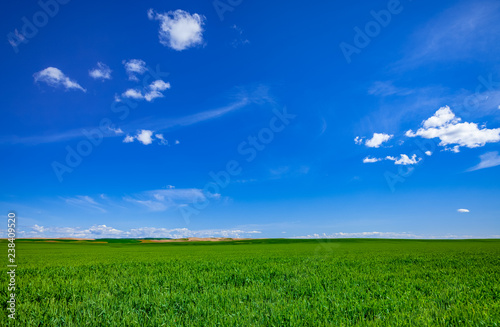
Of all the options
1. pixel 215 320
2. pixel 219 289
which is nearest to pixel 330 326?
pixel 215 320

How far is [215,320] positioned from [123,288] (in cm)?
433

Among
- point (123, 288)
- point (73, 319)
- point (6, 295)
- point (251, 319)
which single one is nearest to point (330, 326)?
point (251, 319)

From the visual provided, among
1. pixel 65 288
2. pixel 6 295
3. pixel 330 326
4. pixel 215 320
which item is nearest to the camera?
pixel 330 326

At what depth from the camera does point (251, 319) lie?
4.85m

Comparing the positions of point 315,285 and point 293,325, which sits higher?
point 293,325

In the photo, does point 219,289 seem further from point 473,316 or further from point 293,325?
point 473,316

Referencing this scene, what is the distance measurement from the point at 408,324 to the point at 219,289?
484 centimetres

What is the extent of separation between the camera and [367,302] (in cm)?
594

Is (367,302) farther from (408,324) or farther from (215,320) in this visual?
(215,320)

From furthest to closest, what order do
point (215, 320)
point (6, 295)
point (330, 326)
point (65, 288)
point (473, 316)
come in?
point (65, 288) → point (6, 295) → point (473, 316) → point (215, 320) → point (330, 326)

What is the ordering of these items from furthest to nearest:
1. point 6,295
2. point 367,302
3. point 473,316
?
1. point 6,295
2. point 367,302
3. point 473,316

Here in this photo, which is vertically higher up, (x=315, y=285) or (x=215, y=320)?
(x=215, y=320)

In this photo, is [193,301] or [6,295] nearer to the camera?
[193,301]

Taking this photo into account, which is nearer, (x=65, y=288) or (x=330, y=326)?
(x=330, y=326)
